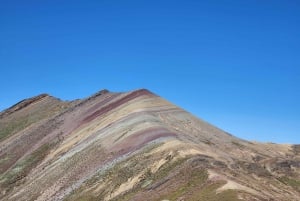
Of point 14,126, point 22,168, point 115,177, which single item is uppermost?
point 14,126

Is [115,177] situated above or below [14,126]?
below

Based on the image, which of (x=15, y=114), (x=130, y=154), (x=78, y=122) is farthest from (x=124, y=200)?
(x=15, y=114)

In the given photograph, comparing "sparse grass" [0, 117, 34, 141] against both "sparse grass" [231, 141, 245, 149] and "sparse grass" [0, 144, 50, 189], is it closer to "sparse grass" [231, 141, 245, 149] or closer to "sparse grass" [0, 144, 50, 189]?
"sparse grass" [0, 144, 50, 189]

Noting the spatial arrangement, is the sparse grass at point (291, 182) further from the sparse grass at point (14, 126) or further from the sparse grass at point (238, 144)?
the sparse grass at point (14, 126)

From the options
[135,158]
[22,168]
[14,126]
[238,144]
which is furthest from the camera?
[14,126]

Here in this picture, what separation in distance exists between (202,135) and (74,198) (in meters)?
22.0

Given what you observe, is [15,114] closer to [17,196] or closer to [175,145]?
[17,196]

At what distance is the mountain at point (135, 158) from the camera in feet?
140

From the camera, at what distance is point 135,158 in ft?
174

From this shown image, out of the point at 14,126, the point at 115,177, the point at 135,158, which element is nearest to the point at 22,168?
the point at 135,158

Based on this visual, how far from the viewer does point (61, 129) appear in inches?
3440

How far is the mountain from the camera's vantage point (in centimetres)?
4259

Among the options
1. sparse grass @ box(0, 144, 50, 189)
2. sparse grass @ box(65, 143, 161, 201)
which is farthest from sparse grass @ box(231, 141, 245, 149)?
sparse grass @ box(0, 144, 50, 189)

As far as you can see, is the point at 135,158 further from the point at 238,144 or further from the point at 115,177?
the point at 238,144
